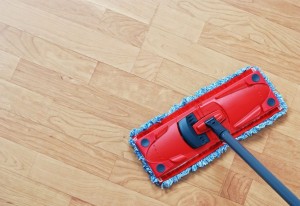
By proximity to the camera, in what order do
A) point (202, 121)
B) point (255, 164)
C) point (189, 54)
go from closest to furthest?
point (255, 164) < point (202, 121) < point (189, 54)

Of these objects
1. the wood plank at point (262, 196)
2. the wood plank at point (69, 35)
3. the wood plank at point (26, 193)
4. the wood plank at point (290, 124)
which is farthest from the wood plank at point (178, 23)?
the wood plank at point (26, 193)

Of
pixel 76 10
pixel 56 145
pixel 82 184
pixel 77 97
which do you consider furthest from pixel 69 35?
pixel 82 184

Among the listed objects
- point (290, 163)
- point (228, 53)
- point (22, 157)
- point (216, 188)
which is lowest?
point (22, 157)

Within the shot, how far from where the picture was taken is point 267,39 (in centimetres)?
119

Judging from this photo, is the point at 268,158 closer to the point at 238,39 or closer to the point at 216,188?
the point at 216,188

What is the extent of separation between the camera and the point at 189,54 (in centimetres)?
118

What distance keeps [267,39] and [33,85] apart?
2.17 ft

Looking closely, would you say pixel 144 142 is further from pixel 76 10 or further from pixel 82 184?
pixel 76 10

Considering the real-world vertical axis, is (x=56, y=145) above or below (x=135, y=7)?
below

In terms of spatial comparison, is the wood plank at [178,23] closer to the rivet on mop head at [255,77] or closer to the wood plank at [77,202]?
the rivet on mop head at [255,77]

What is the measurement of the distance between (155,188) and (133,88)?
277 millimetres

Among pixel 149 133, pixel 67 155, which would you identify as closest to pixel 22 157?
pixel 67 155

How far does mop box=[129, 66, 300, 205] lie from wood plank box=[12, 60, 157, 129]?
5 centimetres

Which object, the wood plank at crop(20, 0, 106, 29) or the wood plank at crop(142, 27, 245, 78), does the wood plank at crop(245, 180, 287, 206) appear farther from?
the wood plank at crop(20, 0, 106, 29)
